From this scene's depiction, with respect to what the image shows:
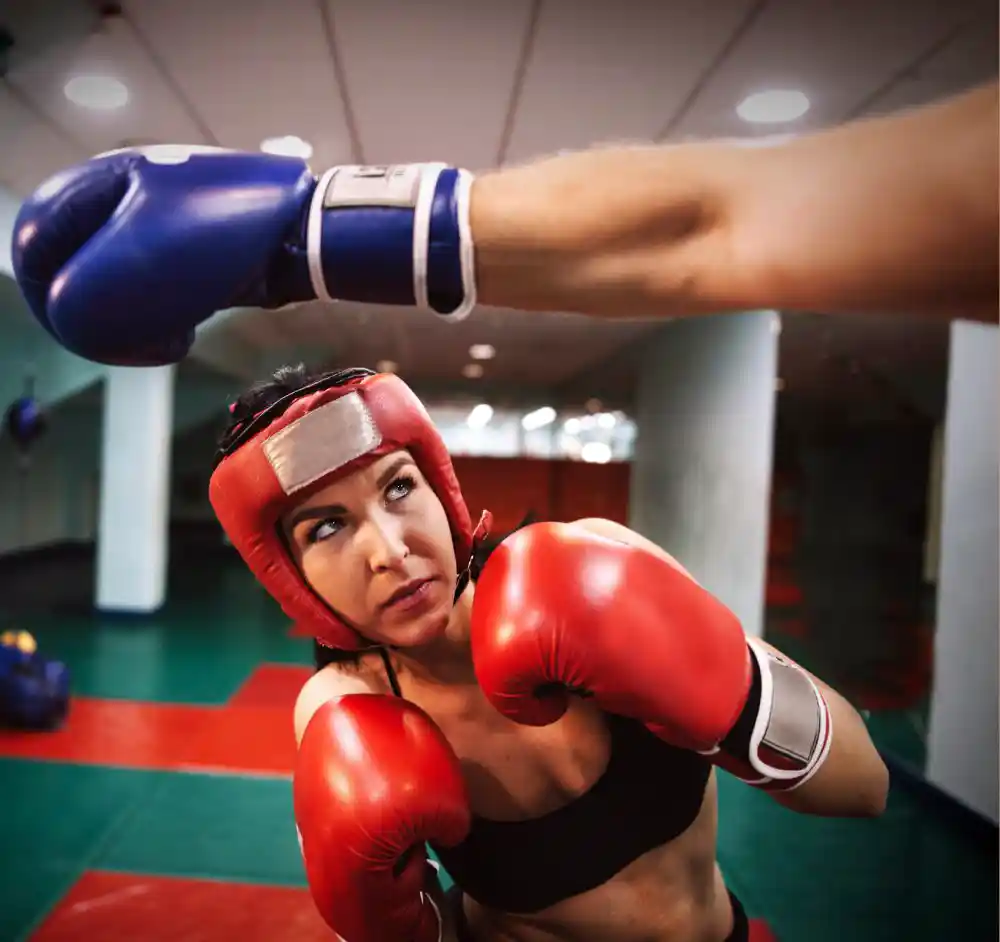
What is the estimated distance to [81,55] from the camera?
174 centimetres

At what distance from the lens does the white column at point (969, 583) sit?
215cm

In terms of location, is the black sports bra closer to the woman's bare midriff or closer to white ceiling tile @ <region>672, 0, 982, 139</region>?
the woman's bare midriff

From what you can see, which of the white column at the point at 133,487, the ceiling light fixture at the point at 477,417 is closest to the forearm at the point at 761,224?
the ceiling light fixture at the point at 477,417

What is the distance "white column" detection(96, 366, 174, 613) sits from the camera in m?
4.65

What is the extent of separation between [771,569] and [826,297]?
6.90 ft

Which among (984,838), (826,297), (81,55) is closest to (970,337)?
(984,838)

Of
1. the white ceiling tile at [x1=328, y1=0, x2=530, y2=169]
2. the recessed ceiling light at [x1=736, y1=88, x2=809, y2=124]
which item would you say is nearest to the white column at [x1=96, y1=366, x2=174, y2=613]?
the white ceiling tile at [x1=328, y1=0, x2=530, y2=169]

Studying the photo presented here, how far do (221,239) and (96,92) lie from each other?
183cm

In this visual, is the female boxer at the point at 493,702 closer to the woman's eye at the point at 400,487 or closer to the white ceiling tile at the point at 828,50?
the woman's eye at the point at 400,487

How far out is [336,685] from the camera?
97 cm

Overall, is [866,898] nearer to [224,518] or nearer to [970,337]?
[970,337]

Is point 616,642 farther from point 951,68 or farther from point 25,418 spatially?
point 25,418

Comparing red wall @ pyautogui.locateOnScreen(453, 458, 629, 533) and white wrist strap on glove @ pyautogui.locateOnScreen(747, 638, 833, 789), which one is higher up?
red wall @ pyautogui.locateOnScreen(453, 458, 629, 533)

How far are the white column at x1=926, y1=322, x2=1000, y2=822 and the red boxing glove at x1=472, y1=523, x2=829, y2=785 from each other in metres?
1.86
